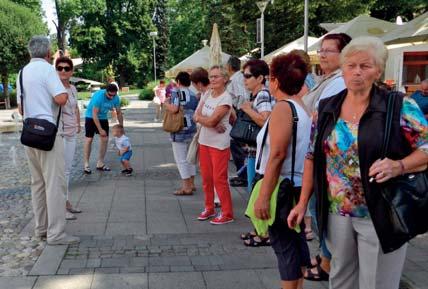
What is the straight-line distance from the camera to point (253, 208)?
3.29 m

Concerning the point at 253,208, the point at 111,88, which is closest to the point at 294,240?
the point at 253,208

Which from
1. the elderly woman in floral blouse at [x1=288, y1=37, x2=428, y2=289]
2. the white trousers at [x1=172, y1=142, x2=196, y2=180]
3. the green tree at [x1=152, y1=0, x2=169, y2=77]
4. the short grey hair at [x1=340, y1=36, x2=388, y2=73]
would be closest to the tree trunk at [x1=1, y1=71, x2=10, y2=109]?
the white trousers at [x1=172, y1=142, x2=196, y2=180]

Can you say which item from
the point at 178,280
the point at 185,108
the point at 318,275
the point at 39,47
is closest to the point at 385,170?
the point at 318,275

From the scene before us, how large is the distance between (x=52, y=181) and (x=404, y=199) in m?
3.75

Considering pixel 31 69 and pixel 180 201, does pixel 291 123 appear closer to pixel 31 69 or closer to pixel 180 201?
pixel 31 69

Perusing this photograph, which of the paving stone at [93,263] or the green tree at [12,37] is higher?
the green tree at [12,37]

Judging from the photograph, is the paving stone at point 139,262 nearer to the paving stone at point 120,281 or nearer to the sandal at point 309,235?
the paving stone at point 120,281

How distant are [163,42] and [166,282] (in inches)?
2811

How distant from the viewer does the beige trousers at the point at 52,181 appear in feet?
16.8

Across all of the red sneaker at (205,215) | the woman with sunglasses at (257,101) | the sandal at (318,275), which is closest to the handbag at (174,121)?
the red sneaker at (205,215)

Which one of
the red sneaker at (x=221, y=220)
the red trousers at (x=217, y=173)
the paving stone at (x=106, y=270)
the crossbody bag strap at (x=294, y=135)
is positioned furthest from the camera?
the red sneaker at (x=221, y=220)

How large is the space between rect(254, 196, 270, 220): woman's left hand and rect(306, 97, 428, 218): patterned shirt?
0.58m

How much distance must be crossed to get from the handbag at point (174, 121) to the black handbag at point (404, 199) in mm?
5000

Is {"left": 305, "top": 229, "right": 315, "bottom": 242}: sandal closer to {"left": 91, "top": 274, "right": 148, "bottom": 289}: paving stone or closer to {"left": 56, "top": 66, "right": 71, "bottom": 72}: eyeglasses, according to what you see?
{"left": 91, "top": 274, "right": 148, "bottom": 289}: paving stone
